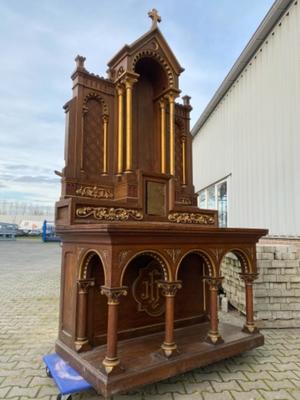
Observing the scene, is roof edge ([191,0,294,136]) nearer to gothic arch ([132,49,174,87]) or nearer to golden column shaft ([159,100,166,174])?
gothic arch ([132,49,174,87])

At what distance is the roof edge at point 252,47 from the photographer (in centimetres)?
485

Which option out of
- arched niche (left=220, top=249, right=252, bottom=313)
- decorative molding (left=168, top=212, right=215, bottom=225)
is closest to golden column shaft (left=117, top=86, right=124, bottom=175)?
decorative molding (left=168, top=212, right=215, bottom=225)

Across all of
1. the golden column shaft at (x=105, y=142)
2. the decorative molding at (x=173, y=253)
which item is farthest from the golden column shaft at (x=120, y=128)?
the decorative molding at (x=173, y=253)

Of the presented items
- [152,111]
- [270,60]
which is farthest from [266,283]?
[270,60]

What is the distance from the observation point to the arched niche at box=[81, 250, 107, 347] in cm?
276

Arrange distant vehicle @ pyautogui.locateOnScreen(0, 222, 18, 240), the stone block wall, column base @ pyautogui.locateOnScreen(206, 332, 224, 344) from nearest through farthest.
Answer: column base @ pyautogui.locateOnScreen(206, 332, 224, 344) → the stone block wall → distant vehicle @ pyautogui.locateOnScreen(0, 222, 18, 240)

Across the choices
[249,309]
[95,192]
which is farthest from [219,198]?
[95,192]

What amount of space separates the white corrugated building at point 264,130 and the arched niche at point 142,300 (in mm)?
2511

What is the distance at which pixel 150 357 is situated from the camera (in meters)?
2.57

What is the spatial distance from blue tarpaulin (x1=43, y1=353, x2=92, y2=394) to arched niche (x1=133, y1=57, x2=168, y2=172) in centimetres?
212

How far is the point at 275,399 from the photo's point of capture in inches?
94.7

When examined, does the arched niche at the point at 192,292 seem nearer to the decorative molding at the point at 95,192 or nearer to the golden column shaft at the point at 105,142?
the decorative molding at the point at 95,192

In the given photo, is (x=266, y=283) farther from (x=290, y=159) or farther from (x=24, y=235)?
(x=24, y=235)

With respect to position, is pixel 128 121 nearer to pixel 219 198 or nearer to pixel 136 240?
pixel 136 240
